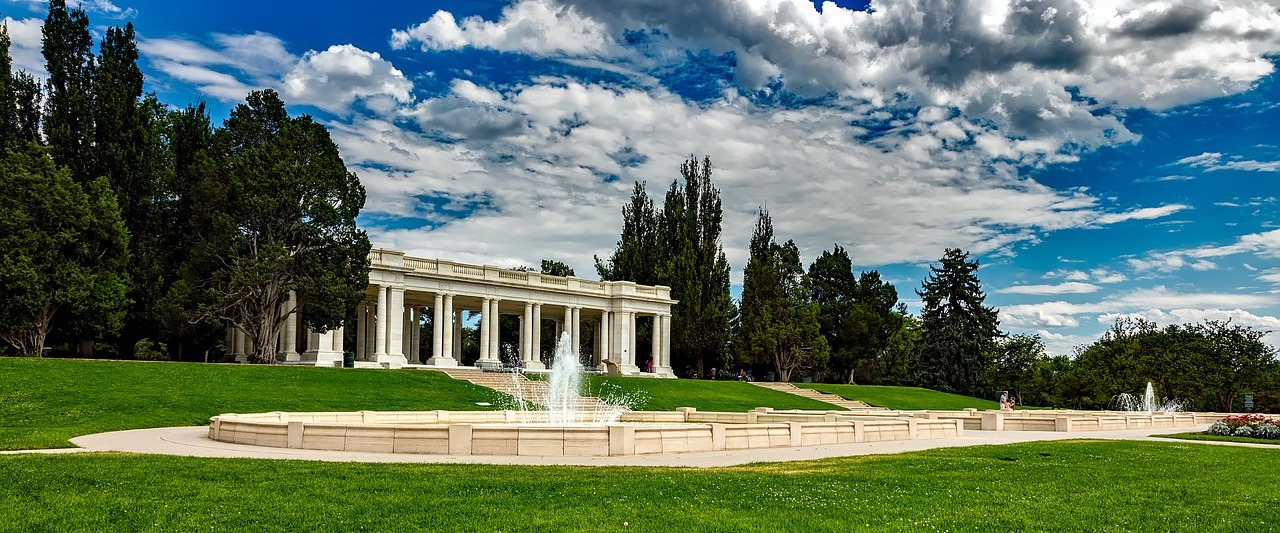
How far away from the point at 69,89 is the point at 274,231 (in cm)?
1280

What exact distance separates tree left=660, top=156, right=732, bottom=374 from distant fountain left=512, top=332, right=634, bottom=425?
1696 cm

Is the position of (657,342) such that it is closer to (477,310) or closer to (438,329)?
(477,310)

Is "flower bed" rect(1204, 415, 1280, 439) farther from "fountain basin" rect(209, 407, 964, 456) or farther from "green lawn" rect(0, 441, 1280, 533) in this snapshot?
"fountain basin" rect(209, 407, 964, 456)

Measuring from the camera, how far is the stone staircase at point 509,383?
152ft

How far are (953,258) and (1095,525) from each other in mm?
83868

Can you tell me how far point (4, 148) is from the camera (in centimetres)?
4847

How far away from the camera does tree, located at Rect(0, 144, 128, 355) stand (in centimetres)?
4247

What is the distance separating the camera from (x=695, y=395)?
50.0m

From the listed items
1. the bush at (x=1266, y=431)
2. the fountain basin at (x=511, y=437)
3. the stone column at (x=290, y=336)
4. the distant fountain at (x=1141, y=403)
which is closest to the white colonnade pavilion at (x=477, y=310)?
the stone column at (x=290, y=336)

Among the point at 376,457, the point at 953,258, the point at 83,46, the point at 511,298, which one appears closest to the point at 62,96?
the point at 83,46

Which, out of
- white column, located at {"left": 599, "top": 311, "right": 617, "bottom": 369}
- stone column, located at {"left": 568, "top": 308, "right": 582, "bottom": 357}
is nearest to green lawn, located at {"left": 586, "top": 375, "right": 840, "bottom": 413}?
stone column, located at {"left": 568, "top": 308, "right": 582, "bottom": 357}

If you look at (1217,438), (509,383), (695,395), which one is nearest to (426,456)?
(1217,438)

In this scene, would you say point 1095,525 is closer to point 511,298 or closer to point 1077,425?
point 1077,425

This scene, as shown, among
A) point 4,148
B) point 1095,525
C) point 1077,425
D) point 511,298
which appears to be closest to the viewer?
point 1095,525
